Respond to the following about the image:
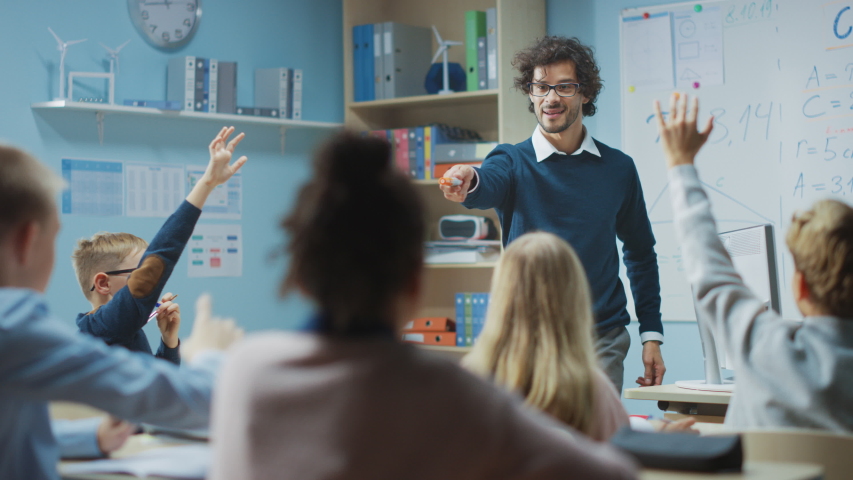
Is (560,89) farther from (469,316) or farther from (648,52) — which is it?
(469,316)

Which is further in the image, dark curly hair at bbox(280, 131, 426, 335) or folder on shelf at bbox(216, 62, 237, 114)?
folder on shelf at bbox(216, 62, 237, 114)

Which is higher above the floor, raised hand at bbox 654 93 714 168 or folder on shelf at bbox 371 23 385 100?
folder on shelf at bbox 371 23 385 100

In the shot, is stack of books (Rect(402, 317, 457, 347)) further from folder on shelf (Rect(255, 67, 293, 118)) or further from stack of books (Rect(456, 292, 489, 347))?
folder on shelf (Rect(255, 67, 293, 118))

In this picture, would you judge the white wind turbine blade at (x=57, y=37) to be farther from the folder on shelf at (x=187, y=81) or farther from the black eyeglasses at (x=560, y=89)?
the black eyeglasses at (x=560, y=89)

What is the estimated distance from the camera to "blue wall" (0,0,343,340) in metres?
3.55

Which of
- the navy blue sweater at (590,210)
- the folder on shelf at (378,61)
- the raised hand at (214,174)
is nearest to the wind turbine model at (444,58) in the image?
the folder on shelf at (378,61)

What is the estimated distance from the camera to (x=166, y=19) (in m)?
3.99

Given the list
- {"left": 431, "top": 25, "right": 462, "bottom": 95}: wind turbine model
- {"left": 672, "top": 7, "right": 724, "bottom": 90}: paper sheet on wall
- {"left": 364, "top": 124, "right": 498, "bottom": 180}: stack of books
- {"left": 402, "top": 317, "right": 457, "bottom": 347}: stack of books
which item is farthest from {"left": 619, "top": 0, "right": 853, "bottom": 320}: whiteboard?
{"left": 402, "top": 317, "right": 457, "bottom": 347}: stack of books

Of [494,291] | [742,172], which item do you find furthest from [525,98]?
[494,291]

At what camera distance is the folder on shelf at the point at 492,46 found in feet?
13.5

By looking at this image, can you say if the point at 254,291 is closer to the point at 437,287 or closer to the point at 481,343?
the point at 437,287

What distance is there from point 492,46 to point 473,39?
115 mm

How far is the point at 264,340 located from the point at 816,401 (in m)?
0.95

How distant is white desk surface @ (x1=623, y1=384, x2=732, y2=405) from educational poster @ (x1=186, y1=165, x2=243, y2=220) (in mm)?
2370
